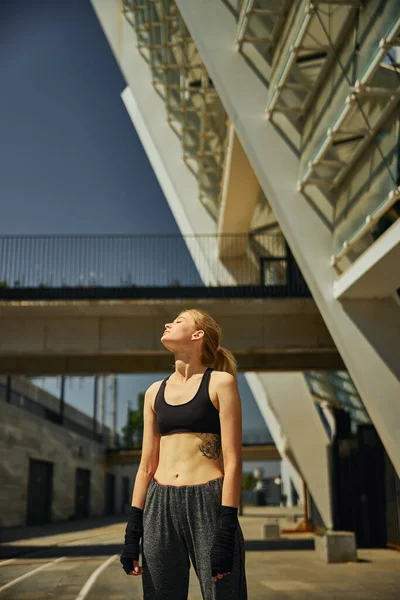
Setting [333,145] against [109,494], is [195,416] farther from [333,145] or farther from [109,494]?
[109,494]

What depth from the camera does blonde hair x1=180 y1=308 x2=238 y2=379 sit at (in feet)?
11.7

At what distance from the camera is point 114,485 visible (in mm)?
60156

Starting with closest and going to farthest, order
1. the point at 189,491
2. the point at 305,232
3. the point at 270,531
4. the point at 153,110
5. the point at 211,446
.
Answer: the point at 189,491 → the point at 211,446 → the point at 305,232 → the point at 270,531 → the point at 153,110

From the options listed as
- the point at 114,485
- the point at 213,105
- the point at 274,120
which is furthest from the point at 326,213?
the point at 114,485

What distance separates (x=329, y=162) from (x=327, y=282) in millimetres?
2619

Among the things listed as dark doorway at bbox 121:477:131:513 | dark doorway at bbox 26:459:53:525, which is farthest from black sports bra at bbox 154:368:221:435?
dark doorway at bbox 121:477:131:513

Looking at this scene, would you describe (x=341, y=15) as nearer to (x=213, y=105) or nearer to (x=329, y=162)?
(x=329, y=162)

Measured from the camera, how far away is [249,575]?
46.9ft

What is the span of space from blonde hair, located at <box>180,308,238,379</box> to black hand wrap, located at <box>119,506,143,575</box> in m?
0.85

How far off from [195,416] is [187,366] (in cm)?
33

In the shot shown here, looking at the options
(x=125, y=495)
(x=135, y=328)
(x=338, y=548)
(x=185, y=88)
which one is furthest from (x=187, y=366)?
(x=125, y=495)

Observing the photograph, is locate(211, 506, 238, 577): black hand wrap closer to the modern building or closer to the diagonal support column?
the modern building

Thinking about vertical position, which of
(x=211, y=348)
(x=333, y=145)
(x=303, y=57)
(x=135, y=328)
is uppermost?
(x=303, y=57)

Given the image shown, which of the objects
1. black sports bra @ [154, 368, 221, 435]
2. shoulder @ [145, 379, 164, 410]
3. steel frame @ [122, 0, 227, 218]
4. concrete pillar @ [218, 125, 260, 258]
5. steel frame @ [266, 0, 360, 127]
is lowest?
black sports bra @ [154, 368, 221, 435]
